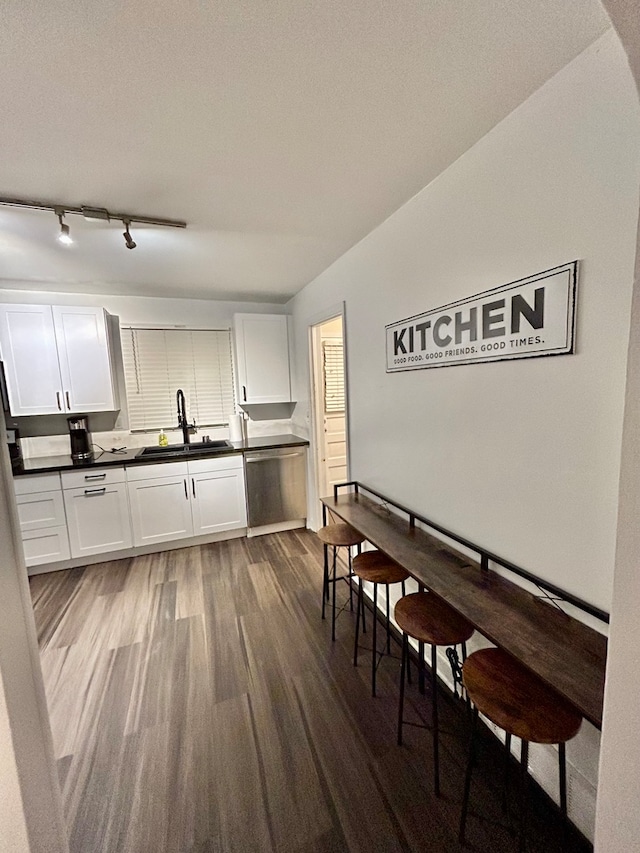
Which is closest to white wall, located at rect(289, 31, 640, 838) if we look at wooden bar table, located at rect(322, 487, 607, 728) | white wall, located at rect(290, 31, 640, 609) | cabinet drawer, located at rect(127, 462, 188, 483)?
white wall, located at rect(290, 31, 640, 609)

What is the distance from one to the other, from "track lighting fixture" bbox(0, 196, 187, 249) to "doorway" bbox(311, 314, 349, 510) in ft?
5.59

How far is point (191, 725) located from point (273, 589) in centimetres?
113

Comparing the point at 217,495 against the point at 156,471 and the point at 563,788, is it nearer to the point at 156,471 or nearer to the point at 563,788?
the point at 156,471

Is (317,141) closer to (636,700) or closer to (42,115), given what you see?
(42,115)

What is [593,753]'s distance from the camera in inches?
44.8

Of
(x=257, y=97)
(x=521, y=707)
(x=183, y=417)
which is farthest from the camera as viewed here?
(x=183, y=417)

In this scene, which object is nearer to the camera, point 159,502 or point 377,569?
point 377,569

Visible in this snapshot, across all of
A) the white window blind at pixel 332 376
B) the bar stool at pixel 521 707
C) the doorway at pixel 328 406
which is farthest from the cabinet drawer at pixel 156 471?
the bar stool at pixel 521 707

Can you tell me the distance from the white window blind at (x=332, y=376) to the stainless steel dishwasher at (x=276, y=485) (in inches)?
23.2

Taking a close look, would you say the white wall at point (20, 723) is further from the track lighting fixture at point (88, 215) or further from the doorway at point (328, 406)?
the doorway at point (328, 406)

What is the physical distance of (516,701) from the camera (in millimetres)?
1080

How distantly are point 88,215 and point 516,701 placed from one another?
9.20 feet

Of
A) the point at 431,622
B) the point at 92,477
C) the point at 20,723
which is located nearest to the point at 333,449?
the point at 92,477

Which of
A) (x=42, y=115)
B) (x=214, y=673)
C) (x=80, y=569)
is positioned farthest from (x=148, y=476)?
(x=42, y=115)
